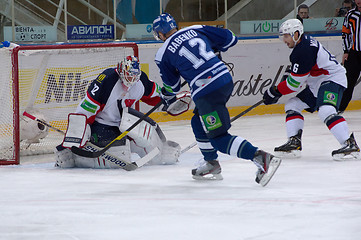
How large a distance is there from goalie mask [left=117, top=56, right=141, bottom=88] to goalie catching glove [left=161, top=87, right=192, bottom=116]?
0.37 metres

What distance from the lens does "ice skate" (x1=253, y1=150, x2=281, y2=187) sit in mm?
3391

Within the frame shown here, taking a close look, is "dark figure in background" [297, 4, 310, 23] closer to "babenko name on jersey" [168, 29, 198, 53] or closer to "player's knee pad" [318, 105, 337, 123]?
"player's knee pad" [318, 105, 337, 123]

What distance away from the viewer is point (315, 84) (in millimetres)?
4598

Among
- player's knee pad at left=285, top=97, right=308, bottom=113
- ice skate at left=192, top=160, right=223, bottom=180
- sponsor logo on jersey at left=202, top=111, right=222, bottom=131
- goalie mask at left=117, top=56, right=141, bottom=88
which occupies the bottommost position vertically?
ice skate at left=192, top=160, right=223, bottom=180

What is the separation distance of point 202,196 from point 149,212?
1.37 ft

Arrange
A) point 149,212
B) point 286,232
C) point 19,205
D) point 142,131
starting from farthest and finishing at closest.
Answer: point 142,131 < point 19,205 < point 149,212 < point 286,232

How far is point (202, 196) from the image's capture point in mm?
3291

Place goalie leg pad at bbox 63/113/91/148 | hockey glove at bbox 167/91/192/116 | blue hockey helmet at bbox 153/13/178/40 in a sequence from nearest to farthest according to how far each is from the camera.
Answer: blue hockey helmet at bbox 153/13/178/40 → hockey glove at bbox 167/91/192/116 → goalie leg pad at bbox 63/113/91/148

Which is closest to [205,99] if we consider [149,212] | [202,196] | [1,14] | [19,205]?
[202,196]

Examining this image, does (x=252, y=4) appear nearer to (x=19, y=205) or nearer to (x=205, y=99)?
(x=205, y=99)

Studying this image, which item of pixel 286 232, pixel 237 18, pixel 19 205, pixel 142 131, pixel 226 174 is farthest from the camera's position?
pixel 237 18

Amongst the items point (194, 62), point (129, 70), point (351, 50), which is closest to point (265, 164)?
point (194, 62)

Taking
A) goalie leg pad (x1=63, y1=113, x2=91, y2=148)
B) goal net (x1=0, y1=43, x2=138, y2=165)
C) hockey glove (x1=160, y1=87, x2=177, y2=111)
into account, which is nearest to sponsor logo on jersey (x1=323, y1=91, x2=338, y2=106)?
hockey glove (x1=160, y1=87, x2=177, y2=111)

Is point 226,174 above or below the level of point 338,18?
below
